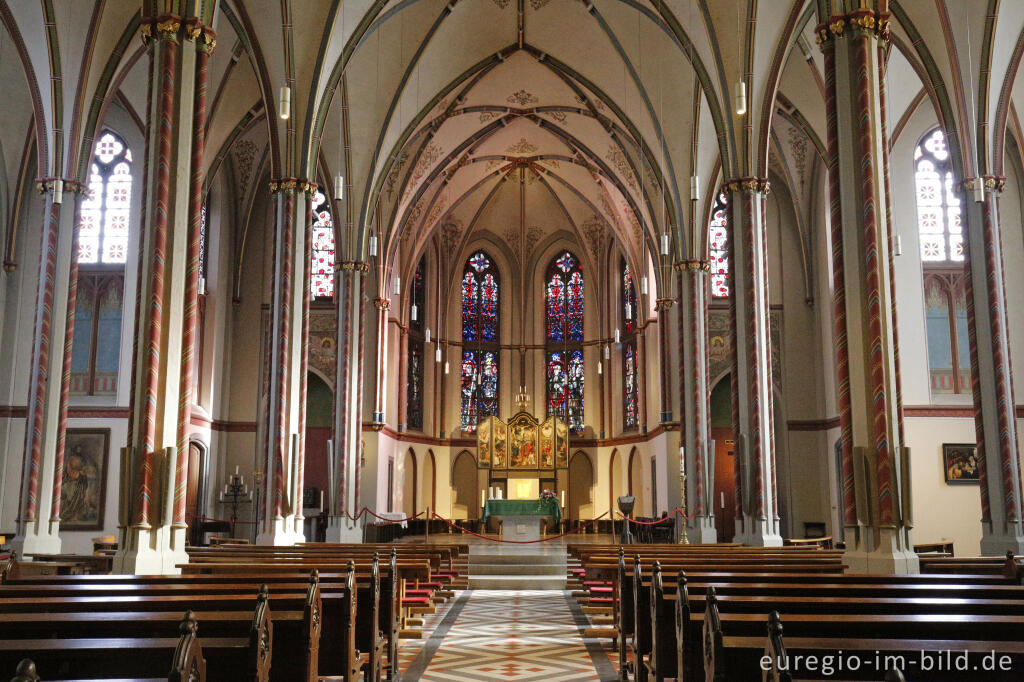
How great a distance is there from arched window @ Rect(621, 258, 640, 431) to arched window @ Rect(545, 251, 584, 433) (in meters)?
2.24

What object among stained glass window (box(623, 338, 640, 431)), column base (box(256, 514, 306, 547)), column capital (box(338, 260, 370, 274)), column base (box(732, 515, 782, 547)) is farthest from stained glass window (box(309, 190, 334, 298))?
column base (box(732, 515, 782, 547))

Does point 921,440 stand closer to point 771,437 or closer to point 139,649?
point 771,437

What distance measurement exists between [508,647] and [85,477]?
1606cm

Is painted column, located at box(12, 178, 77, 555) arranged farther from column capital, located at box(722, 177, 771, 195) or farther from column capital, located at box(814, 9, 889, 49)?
column capital, located at box(814, 9, 889, 49)

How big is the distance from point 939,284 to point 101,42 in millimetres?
19722

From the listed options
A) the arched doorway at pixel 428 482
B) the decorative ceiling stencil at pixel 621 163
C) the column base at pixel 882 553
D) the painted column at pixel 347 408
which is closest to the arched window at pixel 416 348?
the arched doorway at pixel 428 482

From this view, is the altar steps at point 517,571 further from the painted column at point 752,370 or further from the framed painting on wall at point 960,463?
the framed painting on wall at point 960,463

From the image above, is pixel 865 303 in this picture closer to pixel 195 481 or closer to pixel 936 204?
pixel 936 204

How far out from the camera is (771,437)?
16.6 metres

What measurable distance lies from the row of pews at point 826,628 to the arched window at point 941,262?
16.5 meters

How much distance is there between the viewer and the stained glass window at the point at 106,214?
78.3 ft

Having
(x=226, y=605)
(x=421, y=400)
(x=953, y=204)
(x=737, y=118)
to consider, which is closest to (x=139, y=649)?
(x=226, y=605)

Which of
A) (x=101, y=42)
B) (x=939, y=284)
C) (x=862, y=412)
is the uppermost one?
(x=101, y=42)

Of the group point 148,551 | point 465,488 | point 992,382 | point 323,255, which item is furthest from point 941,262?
point 148,551
